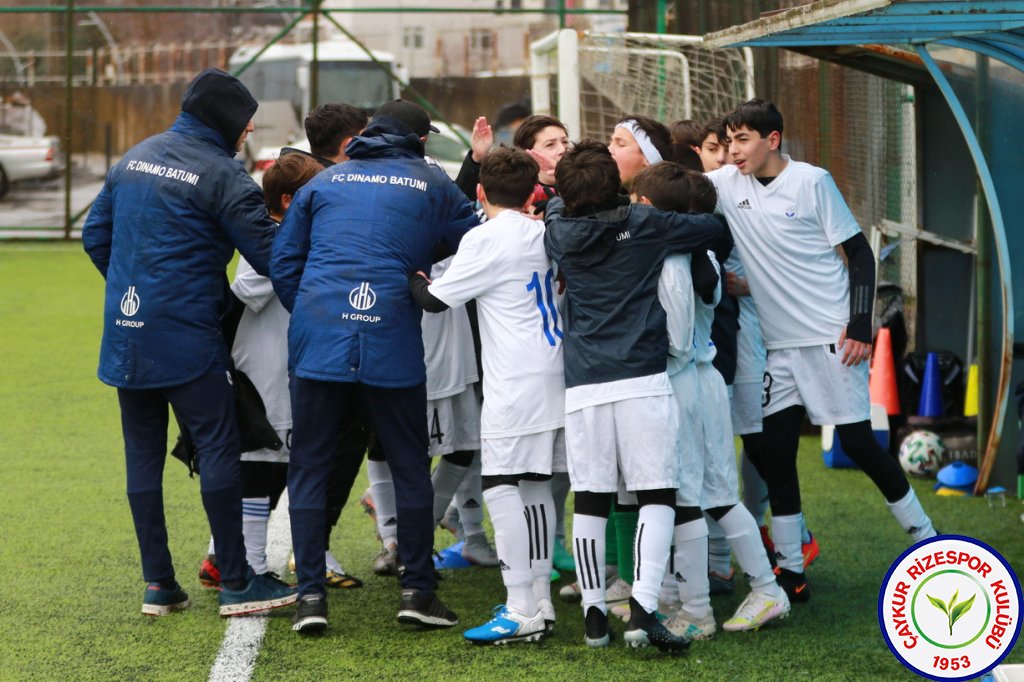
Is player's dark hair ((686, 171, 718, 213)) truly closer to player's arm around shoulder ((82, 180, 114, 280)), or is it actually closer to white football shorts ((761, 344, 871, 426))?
white football shorts ((761, 344, 871, 426))

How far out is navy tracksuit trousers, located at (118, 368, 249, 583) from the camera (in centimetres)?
500

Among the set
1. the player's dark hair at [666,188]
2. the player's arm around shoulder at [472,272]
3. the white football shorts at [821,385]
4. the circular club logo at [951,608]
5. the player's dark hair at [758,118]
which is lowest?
the circular club logo at [951,608]

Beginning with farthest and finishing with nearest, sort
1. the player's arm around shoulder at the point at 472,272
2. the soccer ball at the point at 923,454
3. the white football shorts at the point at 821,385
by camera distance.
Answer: the soccer ball at the point at 923,454 → the white football shorts at the point at 821,385 → the player's arm around shoulder at the point at 472,272

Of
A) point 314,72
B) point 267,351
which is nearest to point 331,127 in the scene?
point 267,351

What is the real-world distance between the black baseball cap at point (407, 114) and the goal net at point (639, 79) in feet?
17.2

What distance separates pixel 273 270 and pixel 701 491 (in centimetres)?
173

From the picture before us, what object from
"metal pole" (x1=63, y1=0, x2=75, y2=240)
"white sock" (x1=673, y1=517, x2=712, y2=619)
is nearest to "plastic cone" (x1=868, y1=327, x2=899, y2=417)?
"white sock" (x1=673, y1=517, x2=712, y2=619)

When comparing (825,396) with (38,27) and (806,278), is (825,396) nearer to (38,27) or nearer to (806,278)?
(806,278)

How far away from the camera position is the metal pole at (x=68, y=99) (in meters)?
16.5

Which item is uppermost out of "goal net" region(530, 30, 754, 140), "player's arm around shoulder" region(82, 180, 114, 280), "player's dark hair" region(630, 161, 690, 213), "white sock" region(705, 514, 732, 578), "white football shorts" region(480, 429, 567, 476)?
"goal net" region(530, 30, 754, 140)

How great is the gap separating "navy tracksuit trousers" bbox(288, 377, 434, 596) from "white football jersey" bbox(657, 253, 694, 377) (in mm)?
937

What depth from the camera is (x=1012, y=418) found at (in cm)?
695

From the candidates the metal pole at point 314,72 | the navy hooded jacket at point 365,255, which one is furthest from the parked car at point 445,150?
the navy hooded jacket at point 365,255

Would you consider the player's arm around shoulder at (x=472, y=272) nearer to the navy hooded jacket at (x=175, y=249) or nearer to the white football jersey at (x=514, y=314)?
the white football jersey at (x=514, y=314)
